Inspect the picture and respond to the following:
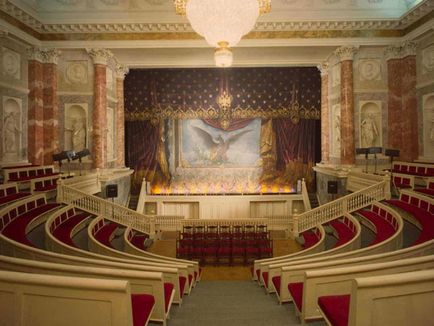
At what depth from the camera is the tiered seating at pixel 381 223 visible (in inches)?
293

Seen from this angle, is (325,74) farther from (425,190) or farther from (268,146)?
(425,190)

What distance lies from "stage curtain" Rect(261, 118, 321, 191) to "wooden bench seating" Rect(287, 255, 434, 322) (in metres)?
15.8

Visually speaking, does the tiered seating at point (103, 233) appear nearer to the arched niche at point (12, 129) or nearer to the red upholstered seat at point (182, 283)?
the red upholstered seat at point (182, 283)

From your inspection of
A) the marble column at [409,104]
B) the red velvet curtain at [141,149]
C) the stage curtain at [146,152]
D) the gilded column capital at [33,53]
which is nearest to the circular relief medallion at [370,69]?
the marble column at [409,104]

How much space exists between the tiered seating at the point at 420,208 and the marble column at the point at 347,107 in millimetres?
5047

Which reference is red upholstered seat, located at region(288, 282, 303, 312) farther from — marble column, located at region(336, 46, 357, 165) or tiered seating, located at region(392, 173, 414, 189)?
marble column, located at region(336, 46, 357, 165)

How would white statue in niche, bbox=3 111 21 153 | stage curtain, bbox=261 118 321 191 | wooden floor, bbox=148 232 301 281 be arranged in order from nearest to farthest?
1. wooden floor, bbox=148 232 301 281
2. white statue in niche, bbox=3 111 21 153
3. stage curtain, bbox=261 118 321 191

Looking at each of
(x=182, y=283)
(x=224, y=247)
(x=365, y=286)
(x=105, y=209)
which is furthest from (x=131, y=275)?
(x=105, y=209)

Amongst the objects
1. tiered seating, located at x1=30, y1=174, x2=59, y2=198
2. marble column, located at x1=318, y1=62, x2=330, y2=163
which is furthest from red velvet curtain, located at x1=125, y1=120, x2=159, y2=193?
marble column, located at x1=318, y1=62, x2=330, y2=163

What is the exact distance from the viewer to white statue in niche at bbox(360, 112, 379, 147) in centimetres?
1521

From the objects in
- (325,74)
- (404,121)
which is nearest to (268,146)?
(325,74)

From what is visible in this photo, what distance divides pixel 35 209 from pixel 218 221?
21.4 ft

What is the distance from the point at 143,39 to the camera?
15.1 meters

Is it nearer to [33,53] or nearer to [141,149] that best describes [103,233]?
[33,53]
